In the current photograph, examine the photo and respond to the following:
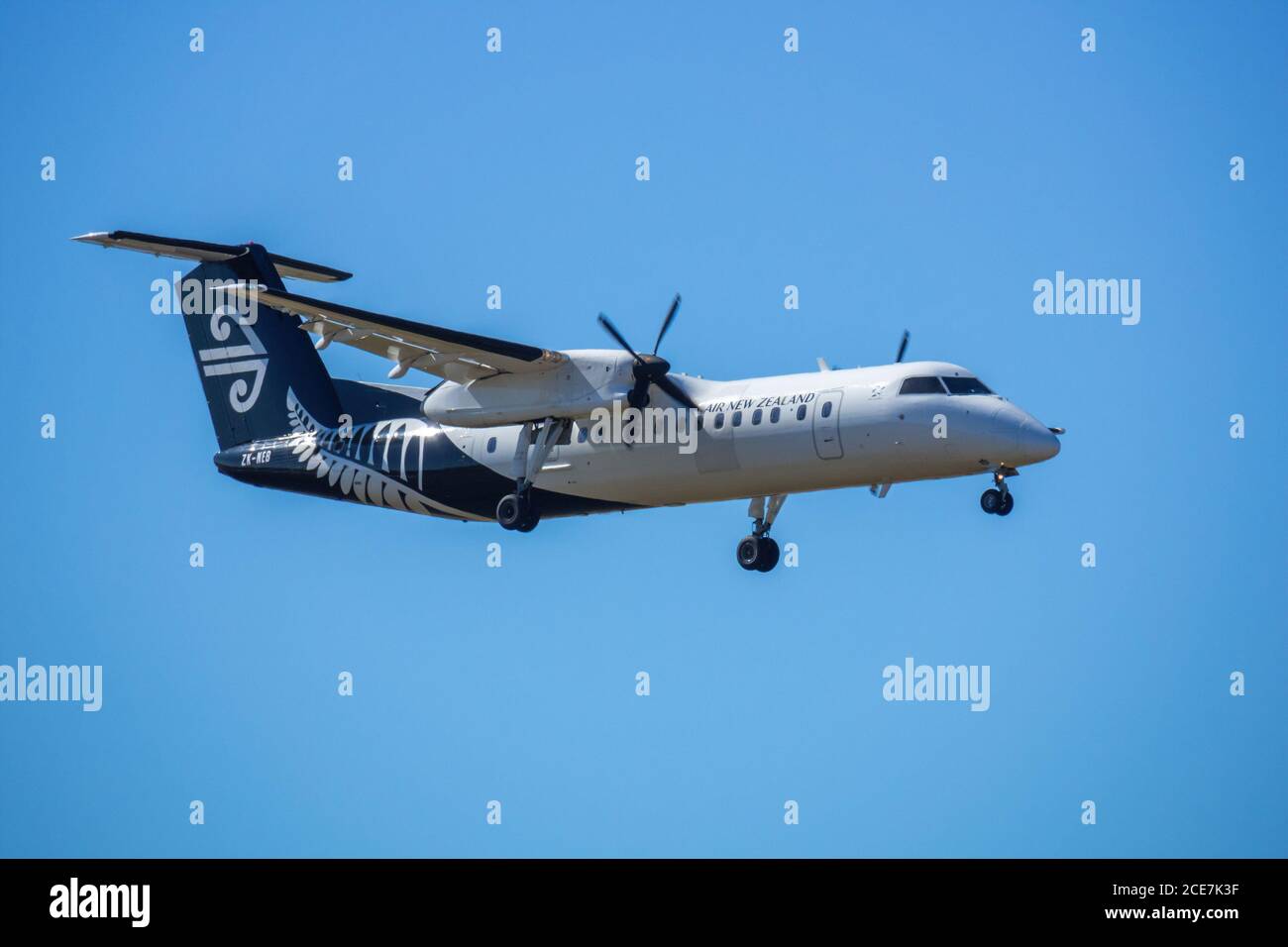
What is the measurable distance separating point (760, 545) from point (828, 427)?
3.73 metres

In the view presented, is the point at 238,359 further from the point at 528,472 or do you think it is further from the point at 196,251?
the point at 528,472

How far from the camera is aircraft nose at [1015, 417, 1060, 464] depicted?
82.1ft

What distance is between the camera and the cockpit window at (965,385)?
25.8 meters

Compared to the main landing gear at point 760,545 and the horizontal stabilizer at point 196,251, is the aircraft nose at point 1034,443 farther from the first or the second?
the horizontal stabilizer at point 196,251

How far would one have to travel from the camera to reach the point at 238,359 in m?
32.1

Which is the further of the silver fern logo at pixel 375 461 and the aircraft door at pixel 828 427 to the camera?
the silver fern logo at pixel 375 461

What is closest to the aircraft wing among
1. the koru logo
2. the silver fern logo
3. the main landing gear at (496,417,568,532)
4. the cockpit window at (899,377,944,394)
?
the main landing gear at (496,417,568,532)

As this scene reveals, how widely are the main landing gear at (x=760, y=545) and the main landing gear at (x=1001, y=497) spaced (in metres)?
4.33

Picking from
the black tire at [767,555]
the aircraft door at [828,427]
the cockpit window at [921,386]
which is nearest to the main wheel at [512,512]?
the black tire at [767,555]

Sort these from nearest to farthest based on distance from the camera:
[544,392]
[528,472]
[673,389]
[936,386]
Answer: [936,386], [673,389], [544,392], [528,472]

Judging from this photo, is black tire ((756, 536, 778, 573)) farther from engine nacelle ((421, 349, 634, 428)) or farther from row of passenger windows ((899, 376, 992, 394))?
row of passenger windows ((899, 376, 992, 394))

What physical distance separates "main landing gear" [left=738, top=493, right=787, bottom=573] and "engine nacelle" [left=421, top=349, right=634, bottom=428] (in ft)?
10.1

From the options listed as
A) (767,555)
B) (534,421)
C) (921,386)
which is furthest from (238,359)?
(921,386)
